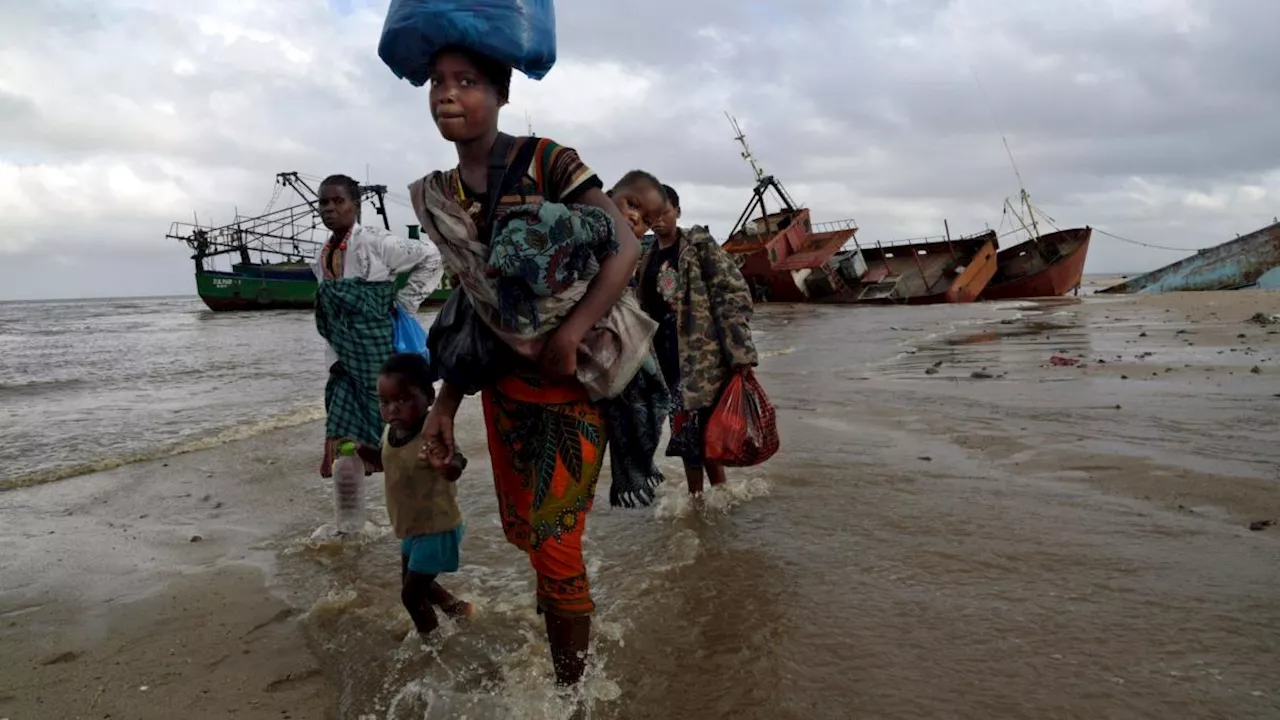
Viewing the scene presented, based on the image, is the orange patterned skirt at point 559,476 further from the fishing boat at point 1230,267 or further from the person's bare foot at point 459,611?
the fishing boat at point 1230,267

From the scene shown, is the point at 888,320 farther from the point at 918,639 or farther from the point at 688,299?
the point at 918,639

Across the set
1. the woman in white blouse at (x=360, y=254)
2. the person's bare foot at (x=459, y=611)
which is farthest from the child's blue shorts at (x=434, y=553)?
the woman in white blouse at (x=360, y=254)

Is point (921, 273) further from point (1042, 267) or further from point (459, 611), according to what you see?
point (459, 611)

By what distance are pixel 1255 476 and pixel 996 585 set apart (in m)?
1.93

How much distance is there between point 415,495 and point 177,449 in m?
4.65

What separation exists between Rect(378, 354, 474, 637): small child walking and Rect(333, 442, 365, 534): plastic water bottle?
1.22 metres

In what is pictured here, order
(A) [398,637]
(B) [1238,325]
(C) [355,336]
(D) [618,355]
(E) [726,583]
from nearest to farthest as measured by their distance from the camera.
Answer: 1. (D) [618,355]
2. (A) [398,637]
3. (E) [726,583]
4. (C) [355,336]
5. (B) [1238,325]

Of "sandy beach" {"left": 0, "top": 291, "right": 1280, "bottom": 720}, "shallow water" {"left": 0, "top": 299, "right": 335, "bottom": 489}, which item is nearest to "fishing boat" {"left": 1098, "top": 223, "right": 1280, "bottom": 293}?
"sandy beach" {"left": 0, "top": 291, "right": 1280, "bottom": 720}

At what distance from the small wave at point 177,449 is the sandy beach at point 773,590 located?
23 centimetres

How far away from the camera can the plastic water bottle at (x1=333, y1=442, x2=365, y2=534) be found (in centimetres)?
364

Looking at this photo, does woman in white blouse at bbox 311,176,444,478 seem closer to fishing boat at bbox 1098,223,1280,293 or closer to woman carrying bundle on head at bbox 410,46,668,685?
woman carrying bundle on head at bbox 410,46,668,685

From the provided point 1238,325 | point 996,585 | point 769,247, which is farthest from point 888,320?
point 996,585

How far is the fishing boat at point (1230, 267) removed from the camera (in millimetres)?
24109

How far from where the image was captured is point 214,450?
600 cm
